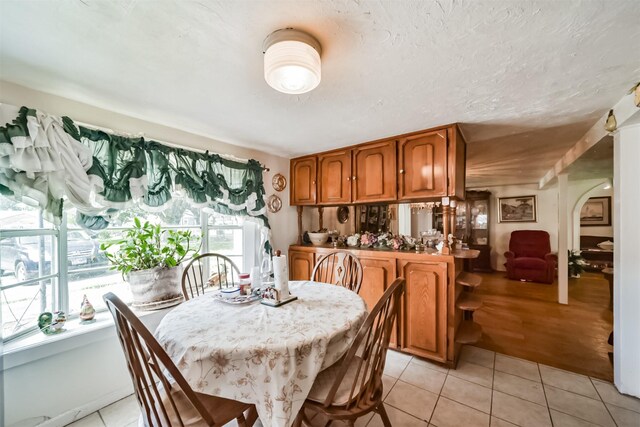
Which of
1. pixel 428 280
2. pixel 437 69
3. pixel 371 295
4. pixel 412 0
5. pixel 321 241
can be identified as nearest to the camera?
pixel 412 0

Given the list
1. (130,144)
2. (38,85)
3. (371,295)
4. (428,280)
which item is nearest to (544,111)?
(428,280)

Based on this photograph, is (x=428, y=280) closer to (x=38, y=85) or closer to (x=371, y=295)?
(x=371, y=295)

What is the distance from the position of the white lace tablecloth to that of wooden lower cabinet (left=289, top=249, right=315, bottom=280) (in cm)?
174

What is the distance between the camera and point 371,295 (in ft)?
8.45

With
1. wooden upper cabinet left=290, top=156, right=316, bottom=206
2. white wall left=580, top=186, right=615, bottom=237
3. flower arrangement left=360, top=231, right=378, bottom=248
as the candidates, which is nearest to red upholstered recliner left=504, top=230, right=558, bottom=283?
white wall left=580, top=186, right=615, bottom=237

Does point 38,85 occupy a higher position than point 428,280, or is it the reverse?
point 38,85

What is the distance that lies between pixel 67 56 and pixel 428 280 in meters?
2.88

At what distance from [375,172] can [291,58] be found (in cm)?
177

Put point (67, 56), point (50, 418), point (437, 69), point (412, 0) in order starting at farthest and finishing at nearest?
1. point (50, 418)
2. point (437, 69)
3. point (67, 56)
4. point (412, 0)

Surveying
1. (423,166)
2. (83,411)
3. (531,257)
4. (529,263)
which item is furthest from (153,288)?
(531,257)

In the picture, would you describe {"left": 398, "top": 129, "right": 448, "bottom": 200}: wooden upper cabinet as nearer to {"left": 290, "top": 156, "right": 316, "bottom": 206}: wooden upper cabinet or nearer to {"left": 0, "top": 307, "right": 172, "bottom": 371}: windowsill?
{"left": 290, "top": 156, "right": 316, "bottom": 206}: wooden upper cabinet

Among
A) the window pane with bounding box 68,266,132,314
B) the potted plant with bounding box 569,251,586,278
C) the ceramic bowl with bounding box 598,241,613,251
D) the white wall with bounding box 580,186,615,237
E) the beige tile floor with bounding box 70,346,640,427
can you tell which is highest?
the white wall with bounding box 580,186,615,237

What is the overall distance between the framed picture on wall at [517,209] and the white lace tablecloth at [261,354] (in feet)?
20.9

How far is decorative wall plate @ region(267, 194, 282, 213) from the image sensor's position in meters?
3.13
